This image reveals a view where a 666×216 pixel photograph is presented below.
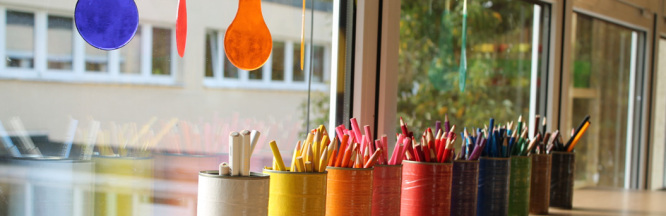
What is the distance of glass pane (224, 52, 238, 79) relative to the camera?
0.97 metres

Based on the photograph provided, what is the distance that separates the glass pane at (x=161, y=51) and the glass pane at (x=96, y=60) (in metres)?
0.08

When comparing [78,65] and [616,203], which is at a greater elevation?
[78,65]

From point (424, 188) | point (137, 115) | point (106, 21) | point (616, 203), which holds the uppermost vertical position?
point (106, 21)

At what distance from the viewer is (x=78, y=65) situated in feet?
2.52

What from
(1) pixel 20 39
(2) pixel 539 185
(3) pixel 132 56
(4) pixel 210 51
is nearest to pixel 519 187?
(2) pixel 539 185

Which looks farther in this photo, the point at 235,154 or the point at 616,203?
the point at 616,203

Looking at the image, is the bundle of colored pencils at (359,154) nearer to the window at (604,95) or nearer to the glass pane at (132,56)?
the glass pane at (132,56)

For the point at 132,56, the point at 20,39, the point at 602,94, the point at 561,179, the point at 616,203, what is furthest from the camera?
the point at 602,94

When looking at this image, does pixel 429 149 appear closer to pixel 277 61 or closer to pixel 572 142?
pixel 277 61

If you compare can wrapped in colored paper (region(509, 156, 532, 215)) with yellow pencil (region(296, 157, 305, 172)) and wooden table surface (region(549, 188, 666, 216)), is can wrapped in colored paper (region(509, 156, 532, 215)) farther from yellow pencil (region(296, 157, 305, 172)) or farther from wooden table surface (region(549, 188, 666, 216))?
yellow pencil (region(296, 157, 305, 172))

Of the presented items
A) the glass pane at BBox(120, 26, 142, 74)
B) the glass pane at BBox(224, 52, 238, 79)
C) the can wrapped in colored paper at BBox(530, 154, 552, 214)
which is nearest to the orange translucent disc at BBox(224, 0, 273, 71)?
the glass pane at BBox(224, 52, 238, 79)

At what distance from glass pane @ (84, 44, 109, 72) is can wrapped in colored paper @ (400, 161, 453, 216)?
1.67ft

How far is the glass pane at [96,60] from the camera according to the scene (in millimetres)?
775

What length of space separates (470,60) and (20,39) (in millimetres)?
1063
